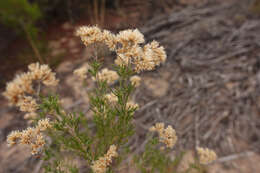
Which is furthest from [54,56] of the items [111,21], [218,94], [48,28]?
[218,94]

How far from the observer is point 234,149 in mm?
2561

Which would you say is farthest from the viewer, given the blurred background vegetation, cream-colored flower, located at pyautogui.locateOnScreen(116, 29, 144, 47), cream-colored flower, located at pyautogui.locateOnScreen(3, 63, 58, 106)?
the blurred background vegetation

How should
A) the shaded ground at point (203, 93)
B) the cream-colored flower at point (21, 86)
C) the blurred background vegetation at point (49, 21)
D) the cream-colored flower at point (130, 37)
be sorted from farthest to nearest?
the blurred background vegetation at point (49, 21) → the shaded ground at point (203, 93) → the cream-colored flower at point (130, 37) → the cream-colored flower at point (21, 86)

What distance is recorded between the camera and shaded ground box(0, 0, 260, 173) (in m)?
2.53

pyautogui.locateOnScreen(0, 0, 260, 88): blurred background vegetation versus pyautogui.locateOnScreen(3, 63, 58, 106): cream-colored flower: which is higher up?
pyautogui.locateOnScreen(0, 0, 260, 88): blurred background vegetation

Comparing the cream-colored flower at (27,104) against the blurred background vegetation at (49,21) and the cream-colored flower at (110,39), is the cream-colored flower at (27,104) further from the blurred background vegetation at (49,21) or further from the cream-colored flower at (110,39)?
the blurred background vegetation at (49,21)

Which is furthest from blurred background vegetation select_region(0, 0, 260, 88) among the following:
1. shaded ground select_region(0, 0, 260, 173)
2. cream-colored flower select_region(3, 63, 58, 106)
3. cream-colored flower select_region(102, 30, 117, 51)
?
cream-colored flower select_region(3, 63, 58, 106)

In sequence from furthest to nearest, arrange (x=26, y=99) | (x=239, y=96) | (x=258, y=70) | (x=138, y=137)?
(x=258, y=70)
(x=239, y=96)
(x=138, y=137)
(x=26, y=99)

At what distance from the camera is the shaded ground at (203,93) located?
2.53 meters

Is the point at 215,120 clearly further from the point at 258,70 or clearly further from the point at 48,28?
the point at 48,28

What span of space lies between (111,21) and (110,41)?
16.0 feet

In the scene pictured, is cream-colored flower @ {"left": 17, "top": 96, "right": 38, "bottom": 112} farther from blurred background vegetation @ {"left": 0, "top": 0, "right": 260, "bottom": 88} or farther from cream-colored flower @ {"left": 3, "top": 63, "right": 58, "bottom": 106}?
blurred background vegetation @ {"left": 0, "top": 0, "right": 260, "bottom": 88}

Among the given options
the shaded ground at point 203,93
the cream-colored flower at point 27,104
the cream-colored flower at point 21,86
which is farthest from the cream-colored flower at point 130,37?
the shaded ground at point 203,93

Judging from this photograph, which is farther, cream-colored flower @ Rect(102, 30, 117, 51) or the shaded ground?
the shaded ground
